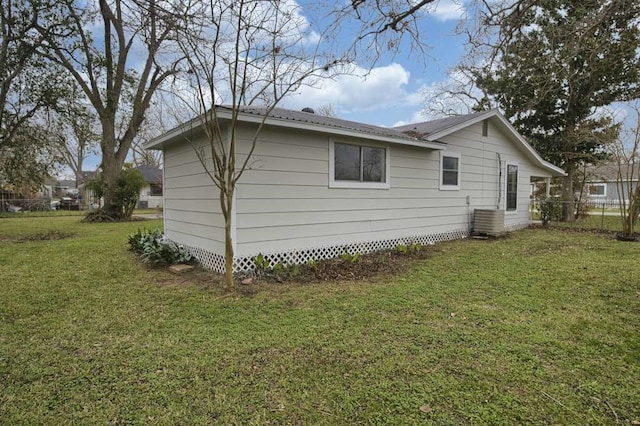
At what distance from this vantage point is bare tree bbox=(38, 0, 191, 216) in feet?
17.5

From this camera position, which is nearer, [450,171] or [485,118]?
[450,171]

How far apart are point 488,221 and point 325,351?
809cm

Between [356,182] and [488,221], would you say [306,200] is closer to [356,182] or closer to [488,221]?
[356,182]

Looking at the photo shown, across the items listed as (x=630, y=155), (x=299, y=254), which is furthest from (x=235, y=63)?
(x=630, y=155)

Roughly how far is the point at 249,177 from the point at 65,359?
3287 millimetres

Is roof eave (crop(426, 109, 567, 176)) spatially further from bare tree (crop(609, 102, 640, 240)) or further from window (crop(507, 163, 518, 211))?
bare tree (crop(609, 102, 640, 240))

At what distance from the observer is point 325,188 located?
6406 mm

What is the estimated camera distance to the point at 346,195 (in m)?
6.77

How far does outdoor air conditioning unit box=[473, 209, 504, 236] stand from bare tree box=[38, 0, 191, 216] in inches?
330

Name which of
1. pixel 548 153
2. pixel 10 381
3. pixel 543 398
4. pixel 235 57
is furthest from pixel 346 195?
pixel 548 153

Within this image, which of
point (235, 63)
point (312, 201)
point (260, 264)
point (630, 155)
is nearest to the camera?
point (235, 63)

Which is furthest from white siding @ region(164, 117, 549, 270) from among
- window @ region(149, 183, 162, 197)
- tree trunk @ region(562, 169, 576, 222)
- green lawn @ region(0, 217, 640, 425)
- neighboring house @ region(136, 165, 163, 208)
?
window @ region(149, 183, 162, 197)

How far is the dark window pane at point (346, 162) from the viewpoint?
6.61 meters

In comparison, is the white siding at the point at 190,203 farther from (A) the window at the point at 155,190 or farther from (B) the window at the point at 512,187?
(A) the window at the point at 155,190
